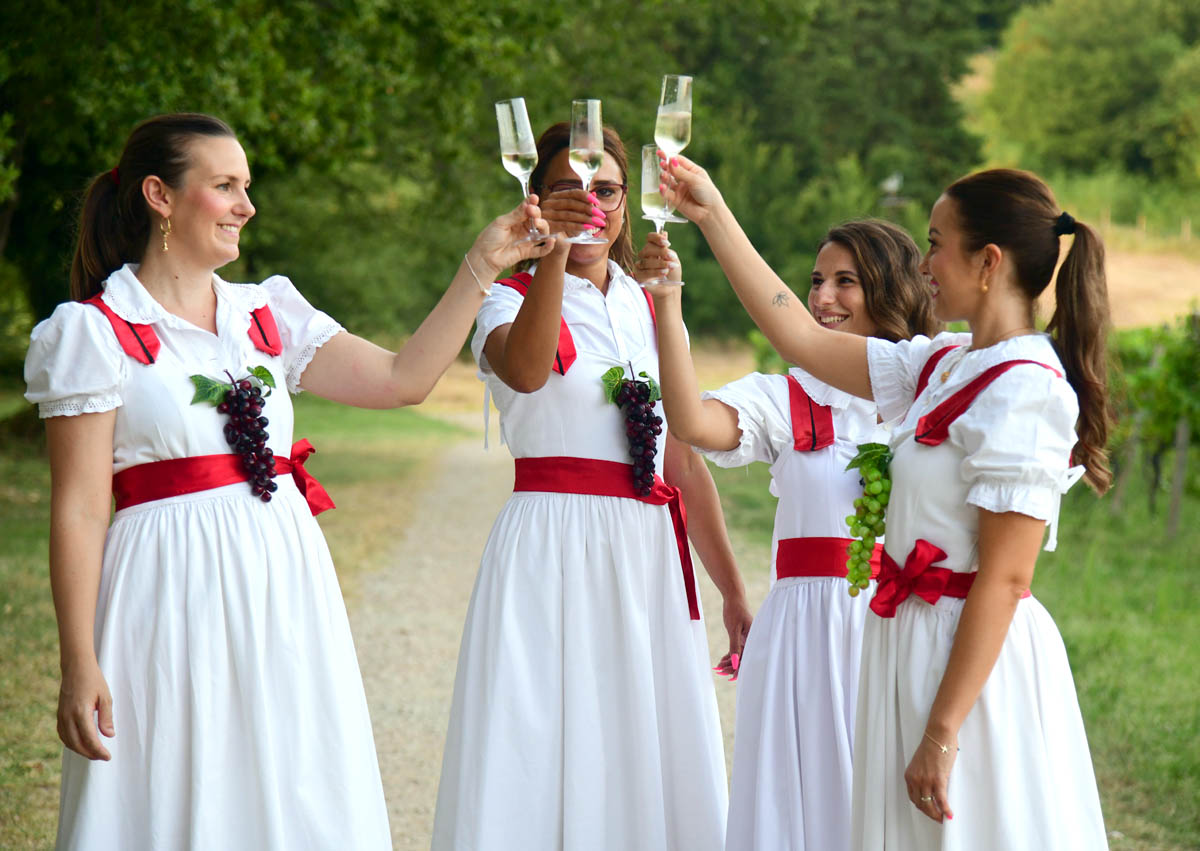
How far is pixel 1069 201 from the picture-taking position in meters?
51.6

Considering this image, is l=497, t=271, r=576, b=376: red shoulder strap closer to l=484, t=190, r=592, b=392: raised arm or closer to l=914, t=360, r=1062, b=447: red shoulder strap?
l=484, t=190, r=592, b=392: raised arm

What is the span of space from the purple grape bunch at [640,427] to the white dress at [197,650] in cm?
97

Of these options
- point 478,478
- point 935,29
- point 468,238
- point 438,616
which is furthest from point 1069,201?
point 438,616

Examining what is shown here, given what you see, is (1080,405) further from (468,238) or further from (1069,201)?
(1069,201)

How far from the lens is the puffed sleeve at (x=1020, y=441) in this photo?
2752 millimetres

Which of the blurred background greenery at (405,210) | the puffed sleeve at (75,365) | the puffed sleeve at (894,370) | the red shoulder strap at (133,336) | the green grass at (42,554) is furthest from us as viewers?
the blurred background greenery at (405,210)

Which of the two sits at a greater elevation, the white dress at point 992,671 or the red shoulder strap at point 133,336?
the red shoulder strap at point 133,336

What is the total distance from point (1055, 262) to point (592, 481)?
1.41 meters

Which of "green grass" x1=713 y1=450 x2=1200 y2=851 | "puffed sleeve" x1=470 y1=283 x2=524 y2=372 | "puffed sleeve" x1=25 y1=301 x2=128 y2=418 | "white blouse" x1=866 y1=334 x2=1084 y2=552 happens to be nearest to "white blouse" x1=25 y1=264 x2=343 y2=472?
"puffed sleeve" x1=25 y1=301 x2=128 y2=418

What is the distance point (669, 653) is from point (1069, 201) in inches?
2056

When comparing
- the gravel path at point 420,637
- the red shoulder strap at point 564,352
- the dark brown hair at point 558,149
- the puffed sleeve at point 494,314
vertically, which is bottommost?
the gravel path at point 420,637

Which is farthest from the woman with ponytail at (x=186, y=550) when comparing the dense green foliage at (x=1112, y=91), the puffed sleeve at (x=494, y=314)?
the dense green foliage at (x=1112, y=91)

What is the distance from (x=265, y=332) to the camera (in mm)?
3447

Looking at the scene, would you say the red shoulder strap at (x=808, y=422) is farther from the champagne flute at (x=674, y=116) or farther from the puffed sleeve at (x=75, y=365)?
the puffed sleeve at (x=75, y=365)
